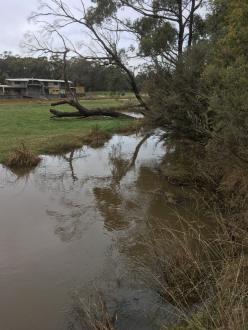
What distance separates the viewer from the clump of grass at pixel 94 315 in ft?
16.1

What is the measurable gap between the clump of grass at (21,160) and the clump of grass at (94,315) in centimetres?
983

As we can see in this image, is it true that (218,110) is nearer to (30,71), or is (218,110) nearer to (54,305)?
(54,305)

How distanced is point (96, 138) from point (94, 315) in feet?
56.7

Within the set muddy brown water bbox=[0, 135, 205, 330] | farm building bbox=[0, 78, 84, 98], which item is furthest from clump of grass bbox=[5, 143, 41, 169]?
farm building bbox=[0, 78, 84, 98]

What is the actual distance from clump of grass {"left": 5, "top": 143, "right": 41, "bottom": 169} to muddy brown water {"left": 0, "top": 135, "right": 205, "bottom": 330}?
14.0 inches

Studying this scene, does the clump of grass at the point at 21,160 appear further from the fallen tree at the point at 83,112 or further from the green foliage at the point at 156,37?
the fallen tree at the point at 83,112

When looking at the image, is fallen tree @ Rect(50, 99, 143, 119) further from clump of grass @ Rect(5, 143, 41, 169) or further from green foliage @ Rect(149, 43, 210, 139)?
clump of grass @ Rect(5, 143, 41, 169)

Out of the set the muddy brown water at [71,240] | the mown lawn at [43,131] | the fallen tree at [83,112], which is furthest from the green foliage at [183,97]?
the fallen tree at [83,112]

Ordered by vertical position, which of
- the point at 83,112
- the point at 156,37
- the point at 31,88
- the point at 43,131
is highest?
the point at 156,37

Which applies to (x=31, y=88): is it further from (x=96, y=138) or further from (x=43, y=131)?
(x=96, y=138)

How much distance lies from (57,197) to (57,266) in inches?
180

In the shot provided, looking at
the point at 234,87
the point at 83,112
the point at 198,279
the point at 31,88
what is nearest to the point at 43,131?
the point at 83,112

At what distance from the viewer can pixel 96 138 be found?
73.3 feet

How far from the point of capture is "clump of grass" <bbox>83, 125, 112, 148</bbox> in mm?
21494
